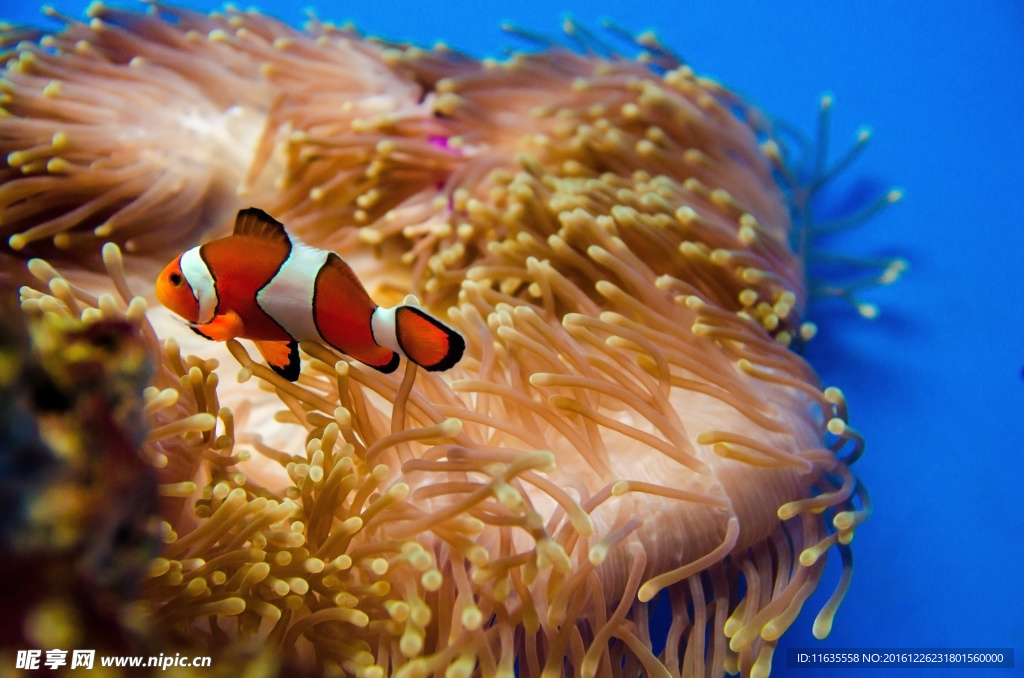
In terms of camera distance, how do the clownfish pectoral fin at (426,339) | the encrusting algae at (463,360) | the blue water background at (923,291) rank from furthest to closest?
the blue water background at (923,291) < the encrusting algae at (463,360) < the clownfish pectoral fin at (426,339)

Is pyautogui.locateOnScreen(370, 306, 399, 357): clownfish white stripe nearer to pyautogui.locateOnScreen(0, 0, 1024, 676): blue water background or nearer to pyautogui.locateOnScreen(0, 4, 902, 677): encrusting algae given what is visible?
pyautogui.locateOnScreen(0, 4, 902, 677): encrusting algae

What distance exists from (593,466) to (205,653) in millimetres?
524

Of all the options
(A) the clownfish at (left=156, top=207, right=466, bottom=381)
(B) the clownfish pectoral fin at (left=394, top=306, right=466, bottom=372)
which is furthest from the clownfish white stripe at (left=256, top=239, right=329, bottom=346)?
(B) the clownfish pectoral fin at (left=394, top=306, right=466, bottom=372)

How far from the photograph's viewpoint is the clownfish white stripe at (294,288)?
71 centimetres

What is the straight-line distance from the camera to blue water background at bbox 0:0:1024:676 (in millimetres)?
1066

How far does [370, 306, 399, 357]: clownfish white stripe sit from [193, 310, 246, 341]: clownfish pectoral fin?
0.48 feet

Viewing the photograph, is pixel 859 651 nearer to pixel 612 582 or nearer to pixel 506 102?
pixel 612 582

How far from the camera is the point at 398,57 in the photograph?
1.47 m

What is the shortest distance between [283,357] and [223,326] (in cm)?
7

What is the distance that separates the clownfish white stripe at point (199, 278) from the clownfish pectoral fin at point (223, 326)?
0.02 m

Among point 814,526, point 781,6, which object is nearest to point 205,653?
point 814,526

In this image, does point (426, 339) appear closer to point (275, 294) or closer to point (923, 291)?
point (275, 294)

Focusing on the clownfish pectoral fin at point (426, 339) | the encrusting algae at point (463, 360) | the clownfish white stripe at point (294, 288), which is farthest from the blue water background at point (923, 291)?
the clownfish white stripe at point (294, 288)

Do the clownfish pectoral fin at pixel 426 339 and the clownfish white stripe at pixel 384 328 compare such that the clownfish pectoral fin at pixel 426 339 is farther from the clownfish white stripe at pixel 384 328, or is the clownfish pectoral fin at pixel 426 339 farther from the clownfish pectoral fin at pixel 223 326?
the clownfish pectoral fin at pixel 223 326
